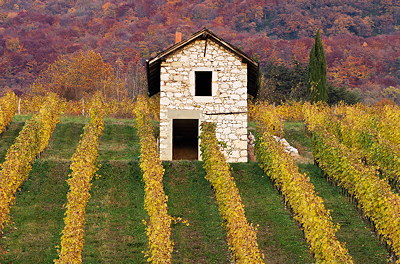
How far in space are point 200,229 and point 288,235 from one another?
2.24 m

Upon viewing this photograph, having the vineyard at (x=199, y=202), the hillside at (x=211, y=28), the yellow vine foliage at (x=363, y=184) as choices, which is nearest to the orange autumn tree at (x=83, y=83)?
the vineyard at (x=199, y=202)

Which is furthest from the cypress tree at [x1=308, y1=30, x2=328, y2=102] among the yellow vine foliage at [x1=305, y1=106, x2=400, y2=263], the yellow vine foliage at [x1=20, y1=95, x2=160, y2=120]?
the yellow vine foliage at [x1=305, y1=106, x2=400, y2=263]

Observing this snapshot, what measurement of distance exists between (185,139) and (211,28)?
6157 centimetres

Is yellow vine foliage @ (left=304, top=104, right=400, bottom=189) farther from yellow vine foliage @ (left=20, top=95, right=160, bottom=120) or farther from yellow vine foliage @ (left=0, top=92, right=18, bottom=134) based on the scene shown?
yellow vine foliage @ (left=0, top=92, right=18, bottom=134)

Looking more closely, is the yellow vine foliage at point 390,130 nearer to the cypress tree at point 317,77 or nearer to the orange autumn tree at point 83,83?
the cypress tree at point 317,77

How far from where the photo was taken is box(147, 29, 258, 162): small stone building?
25359 millimetres

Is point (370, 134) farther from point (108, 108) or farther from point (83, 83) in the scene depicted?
point (83, 83)

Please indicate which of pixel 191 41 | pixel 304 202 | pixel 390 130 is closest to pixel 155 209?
pixel 304 202

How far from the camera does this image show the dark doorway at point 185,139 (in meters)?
26.8

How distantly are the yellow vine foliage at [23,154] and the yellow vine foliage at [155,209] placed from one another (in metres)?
3.45

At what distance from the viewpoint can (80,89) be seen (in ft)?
155

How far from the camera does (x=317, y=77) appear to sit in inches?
1548

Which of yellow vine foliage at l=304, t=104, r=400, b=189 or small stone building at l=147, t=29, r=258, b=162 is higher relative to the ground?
small stone building at l=147, t=29, r=258, b=162

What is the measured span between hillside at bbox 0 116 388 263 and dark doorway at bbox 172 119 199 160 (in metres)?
2.28
